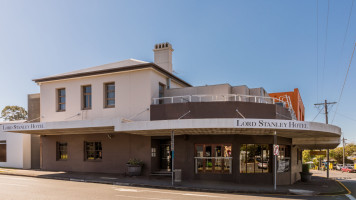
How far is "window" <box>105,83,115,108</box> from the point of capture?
2051 cm

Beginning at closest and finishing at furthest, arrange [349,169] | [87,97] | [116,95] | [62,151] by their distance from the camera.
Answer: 1. [116,95]
2. [87,97]
3. [62,151]
4. [349,169]

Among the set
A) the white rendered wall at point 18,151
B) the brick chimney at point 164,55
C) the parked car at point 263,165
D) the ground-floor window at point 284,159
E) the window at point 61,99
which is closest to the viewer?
the parked car at point 263,165

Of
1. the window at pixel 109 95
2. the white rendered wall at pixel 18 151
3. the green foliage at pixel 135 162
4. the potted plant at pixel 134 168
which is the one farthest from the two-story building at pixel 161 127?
the white rendered wall at pixel 18 151

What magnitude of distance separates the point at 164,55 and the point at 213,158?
1124cm

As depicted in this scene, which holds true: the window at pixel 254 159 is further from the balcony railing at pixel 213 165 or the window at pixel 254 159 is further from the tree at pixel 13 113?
the tree at pixel 13 113

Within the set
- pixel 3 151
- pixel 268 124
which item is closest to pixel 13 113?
pixel 3 151

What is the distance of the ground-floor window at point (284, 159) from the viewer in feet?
59.4

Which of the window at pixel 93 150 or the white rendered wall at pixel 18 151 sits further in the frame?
the white rendered wall at pixel 18 151

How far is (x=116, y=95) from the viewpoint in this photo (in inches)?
792

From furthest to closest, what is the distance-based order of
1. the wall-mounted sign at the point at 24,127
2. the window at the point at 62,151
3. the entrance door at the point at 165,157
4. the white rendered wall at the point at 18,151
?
the white rendered wall at the point at 18,151 < the window at the point at 62,151 < the entrance door at the point at 165,157 < the wall-mounted sign at the point at 24,127

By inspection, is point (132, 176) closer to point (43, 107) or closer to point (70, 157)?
point (70, 157)

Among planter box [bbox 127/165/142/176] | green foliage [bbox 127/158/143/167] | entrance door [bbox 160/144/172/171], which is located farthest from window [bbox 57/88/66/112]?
entrance door [bbox 160/144/172/171]

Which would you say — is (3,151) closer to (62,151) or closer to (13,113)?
(62,151)

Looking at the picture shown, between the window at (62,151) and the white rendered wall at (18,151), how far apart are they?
4039 mm
